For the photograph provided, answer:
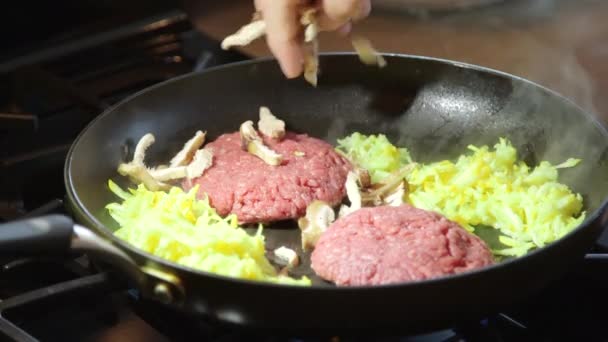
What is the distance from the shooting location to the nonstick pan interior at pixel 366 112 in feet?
4.38

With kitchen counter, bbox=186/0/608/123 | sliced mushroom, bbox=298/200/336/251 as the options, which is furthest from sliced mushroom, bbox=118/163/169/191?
kitchen counter, bbox=186/0/608/123

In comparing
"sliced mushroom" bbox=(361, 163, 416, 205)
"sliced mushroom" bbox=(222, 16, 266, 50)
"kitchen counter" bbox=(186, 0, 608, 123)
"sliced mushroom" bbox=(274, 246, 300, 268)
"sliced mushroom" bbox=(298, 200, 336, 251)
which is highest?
"sliced mushroom" bbox=(222, 16, 266, 50)

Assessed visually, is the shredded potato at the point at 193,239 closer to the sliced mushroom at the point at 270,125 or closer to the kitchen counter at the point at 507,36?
the sliced mushroom at the point at 270,125

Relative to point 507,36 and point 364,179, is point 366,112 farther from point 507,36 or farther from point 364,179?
point 507,36

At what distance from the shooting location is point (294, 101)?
1.52 m

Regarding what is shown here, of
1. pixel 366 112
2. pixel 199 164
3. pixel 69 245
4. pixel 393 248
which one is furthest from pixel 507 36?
pixel 69 245

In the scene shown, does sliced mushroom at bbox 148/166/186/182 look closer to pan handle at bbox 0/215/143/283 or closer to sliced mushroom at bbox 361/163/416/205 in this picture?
sliced mushroom at bbox 361/163/416/205

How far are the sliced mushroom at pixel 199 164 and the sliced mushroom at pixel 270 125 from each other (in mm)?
113

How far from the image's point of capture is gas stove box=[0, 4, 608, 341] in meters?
1.05

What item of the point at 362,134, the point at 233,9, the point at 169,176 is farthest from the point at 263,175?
the point at 233,9

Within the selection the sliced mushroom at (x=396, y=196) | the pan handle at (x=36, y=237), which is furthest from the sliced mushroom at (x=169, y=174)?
the pan handle at (x=36, y=237)

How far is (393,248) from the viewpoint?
1067 millimetres

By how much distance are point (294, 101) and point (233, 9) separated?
0.78 metres

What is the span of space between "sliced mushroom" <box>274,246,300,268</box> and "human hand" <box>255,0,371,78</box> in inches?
10.0
